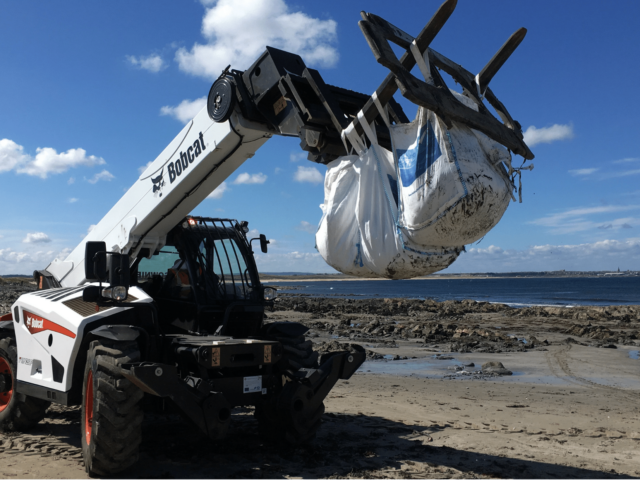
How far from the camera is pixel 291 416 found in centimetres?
566

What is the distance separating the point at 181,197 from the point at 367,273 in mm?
2924

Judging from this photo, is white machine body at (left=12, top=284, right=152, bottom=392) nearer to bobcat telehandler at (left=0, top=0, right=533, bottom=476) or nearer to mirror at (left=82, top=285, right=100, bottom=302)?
bobcat telehandler at (left=0, top=0, right=533, bottom=476)

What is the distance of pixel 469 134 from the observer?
393 centimetres

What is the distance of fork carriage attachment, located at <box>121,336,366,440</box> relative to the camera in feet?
15.7

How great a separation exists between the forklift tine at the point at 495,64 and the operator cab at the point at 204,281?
355 cm

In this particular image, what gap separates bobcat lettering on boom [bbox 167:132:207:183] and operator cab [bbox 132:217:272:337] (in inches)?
31.1

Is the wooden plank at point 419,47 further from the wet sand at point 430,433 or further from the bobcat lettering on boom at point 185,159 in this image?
the wet sand at point 430,433

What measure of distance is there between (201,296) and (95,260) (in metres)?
1.29

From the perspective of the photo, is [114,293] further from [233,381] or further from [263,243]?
[263,243]

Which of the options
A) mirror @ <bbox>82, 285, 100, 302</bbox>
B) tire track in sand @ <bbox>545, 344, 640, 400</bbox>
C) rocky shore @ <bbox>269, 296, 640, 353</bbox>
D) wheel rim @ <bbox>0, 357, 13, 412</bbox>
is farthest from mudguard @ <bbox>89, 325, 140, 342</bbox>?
rocky shore @ <bbox>269, 296, 640, 353</bbox>

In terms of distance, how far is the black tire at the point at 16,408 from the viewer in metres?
6.66

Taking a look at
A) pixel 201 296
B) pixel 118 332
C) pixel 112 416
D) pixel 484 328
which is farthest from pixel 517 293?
pixel 112 416

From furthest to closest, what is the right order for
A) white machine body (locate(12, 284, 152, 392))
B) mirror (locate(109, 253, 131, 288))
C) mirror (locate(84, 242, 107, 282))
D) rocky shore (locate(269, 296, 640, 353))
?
1. rocky shore (locate(269, 296, 640, 353))
2. white machine body (locate(12, 284, 152, 392))
3. mirror (locate(109, 253, 131, 288))
4. mirror (locate(84, 242, 107, 282))

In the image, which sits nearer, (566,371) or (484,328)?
(566,371)
